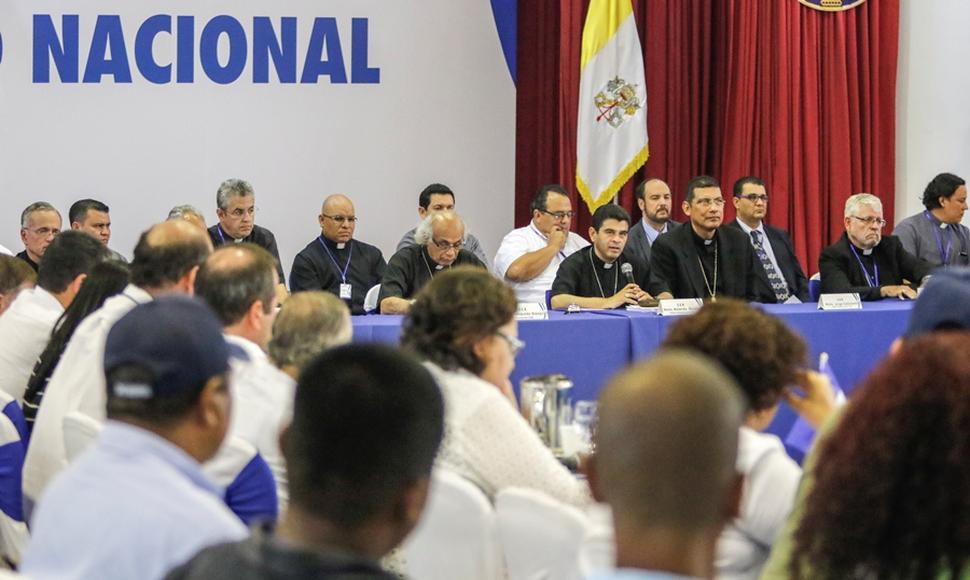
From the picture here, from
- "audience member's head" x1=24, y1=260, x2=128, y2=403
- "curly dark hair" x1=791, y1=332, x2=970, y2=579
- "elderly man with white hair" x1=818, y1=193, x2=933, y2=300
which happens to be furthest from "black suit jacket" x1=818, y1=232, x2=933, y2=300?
"curly dark hair" x1=791, y1=332, x2=970, y2=579

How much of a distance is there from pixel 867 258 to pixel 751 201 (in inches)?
30.6

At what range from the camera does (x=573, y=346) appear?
17.0 ft

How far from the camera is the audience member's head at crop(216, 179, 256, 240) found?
22.9 ft

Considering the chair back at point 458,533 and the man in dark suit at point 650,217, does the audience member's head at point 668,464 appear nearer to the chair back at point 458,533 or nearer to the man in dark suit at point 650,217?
the chair back at point 458,533

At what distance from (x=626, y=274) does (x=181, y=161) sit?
3.08m

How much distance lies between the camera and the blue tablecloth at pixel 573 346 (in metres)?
5.10

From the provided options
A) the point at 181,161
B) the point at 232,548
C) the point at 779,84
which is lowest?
the point at 232,548

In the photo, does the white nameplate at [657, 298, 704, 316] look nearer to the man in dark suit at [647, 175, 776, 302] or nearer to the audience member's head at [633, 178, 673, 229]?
the man in dark suit at [647, 175, 776, 302]

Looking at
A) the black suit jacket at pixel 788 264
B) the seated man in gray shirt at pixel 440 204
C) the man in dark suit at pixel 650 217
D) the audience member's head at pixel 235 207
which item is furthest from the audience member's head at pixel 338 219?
the black suit jacket at pixel 788 264

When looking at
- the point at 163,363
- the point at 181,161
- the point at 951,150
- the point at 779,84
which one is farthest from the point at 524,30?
the point at 163,363

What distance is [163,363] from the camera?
5.38ft

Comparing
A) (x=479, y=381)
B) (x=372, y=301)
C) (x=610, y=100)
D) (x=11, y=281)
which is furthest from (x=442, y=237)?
(x=479, y=381)

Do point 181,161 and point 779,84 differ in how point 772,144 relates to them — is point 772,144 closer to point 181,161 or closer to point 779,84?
point 779,84

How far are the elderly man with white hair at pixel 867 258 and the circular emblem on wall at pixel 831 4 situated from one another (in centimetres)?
184
